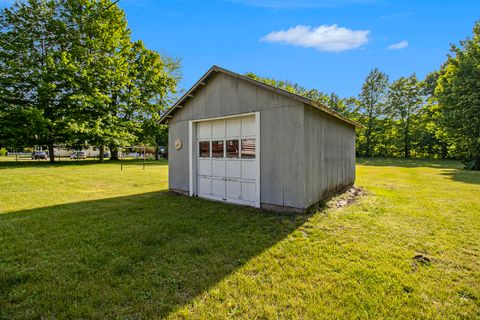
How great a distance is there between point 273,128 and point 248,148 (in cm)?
99

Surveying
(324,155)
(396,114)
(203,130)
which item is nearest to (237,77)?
Result: (203,130)

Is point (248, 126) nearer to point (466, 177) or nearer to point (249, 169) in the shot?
point (249, 169)

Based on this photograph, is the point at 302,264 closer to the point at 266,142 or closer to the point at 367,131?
the point at 266,142

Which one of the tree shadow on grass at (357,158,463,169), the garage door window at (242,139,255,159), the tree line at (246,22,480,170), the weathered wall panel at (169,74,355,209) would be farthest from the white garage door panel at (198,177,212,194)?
the tree line at (246,22,480,170)

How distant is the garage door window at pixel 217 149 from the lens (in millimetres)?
7012

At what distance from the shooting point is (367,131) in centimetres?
3447

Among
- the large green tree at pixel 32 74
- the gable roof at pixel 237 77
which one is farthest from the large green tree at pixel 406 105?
the large green tree at pixel 32 74

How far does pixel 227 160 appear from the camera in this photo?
270 inches

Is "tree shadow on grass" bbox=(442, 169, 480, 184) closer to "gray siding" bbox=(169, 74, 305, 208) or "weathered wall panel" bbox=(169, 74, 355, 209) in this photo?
"weathered wall panel" bbox=(169, 74, 355, 209)

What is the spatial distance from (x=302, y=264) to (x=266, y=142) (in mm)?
3340

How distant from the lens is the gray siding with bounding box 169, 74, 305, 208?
5387 mm

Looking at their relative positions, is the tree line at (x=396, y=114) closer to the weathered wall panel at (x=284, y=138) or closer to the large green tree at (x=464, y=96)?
the large green tree at (x=464, y=96)

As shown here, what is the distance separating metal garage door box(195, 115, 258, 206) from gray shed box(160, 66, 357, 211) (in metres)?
0.03

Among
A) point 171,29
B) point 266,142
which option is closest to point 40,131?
point 171,29
